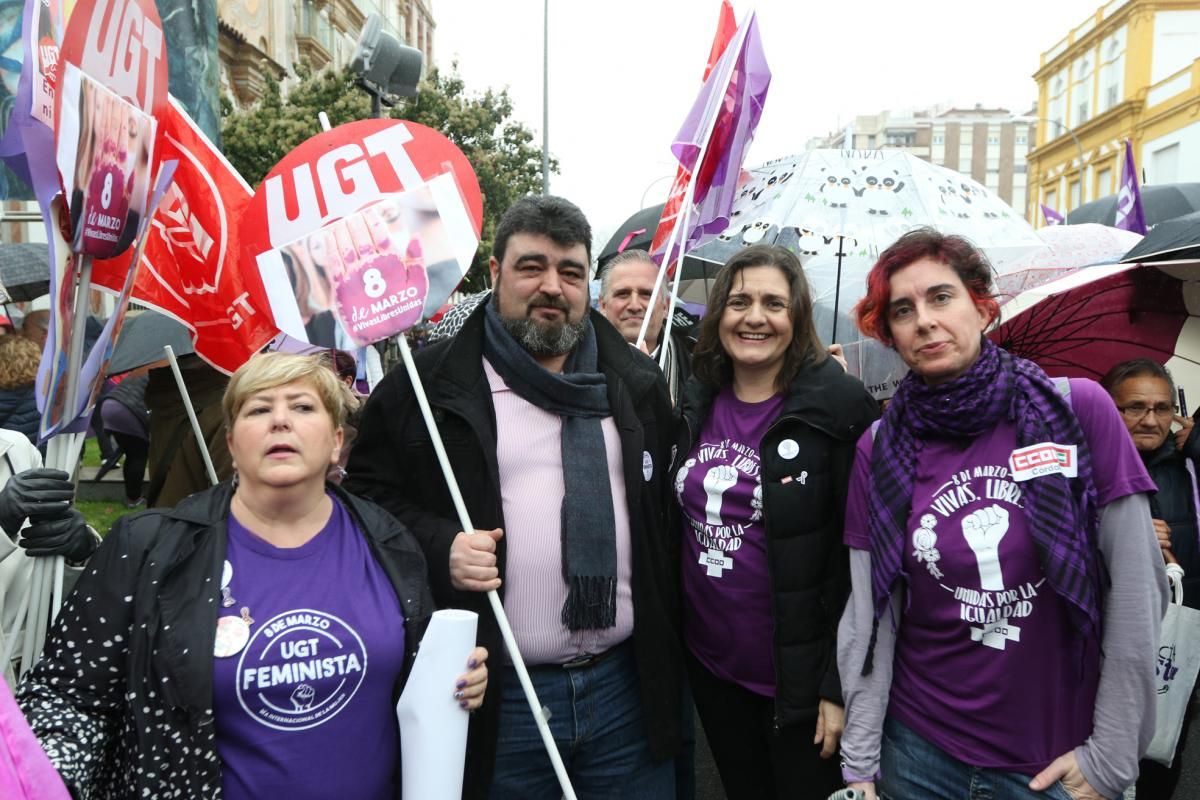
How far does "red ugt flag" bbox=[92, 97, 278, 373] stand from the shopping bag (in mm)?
2846

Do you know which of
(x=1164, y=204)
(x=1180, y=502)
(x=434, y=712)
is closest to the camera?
(x=434, y=712)

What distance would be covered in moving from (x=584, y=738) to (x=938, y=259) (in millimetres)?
1483

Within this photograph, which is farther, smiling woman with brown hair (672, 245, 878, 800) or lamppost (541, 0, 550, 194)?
lamppost (541, 0, 550, 194)

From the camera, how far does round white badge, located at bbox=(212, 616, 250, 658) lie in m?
1.74

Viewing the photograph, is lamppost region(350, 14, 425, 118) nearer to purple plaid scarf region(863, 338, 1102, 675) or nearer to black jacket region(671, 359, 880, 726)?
black jacket region(671, 359, 880, 726)

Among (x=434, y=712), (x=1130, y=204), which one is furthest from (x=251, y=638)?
(x=1130, y=204)

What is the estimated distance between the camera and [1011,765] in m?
1.89

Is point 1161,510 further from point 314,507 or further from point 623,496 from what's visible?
point 314,507

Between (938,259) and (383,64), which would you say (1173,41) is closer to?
(383,64)

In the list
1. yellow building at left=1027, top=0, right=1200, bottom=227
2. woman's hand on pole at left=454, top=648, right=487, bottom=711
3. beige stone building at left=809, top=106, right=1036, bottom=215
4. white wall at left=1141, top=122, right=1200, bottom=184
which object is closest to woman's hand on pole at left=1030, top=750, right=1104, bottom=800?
woman's hand on pole at left=454, top=648, right=487, bottom=711

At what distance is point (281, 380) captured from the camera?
6.27ft

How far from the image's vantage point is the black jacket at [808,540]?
7.41ft

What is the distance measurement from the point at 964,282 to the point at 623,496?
3.29 ft

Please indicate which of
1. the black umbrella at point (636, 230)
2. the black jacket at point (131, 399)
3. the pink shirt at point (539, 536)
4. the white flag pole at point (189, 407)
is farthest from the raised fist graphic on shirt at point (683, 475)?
the black jacket at point (131, 399)
